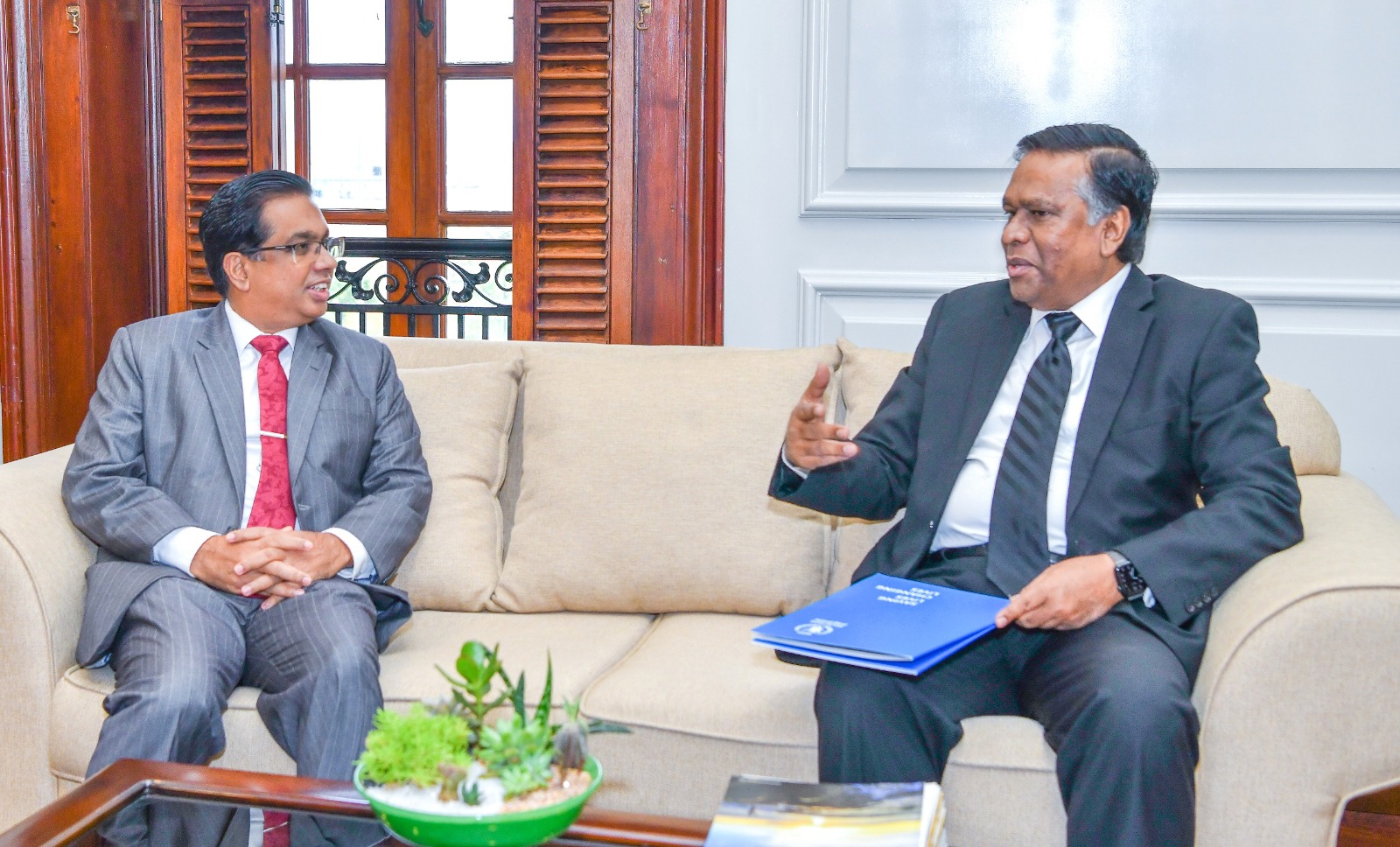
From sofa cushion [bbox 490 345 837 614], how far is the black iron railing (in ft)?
5.70

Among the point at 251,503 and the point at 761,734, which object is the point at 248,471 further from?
the point at 761,734

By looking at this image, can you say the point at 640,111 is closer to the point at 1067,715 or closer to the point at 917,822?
the point at 1067,715

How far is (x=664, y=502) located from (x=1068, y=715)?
2.62 feet

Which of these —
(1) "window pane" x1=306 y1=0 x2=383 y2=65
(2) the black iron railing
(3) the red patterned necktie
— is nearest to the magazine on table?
(3) the red patterned necktie

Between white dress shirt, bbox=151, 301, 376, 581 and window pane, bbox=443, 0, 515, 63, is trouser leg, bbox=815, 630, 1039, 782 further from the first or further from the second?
window pane, bbox=443, 0, 515, 63

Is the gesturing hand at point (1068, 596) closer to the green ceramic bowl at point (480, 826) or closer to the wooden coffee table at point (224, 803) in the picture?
the wooden coffee table at point (224, 803)

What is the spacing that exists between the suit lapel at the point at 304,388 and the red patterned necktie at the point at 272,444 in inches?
0.7

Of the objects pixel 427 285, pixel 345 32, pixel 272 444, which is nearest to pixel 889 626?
pixel 272 444

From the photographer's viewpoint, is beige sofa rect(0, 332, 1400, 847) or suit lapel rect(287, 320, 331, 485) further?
suit lapel rect(287, 320, 331, 485)

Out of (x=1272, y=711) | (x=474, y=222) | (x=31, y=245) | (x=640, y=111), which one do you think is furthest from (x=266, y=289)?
(x=474, y=222)

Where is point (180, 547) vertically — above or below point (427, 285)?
below

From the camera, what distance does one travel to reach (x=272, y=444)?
203cm

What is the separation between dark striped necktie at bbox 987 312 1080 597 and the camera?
1703mm

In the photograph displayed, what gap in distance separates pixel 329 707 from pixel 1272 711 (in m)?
1.16
